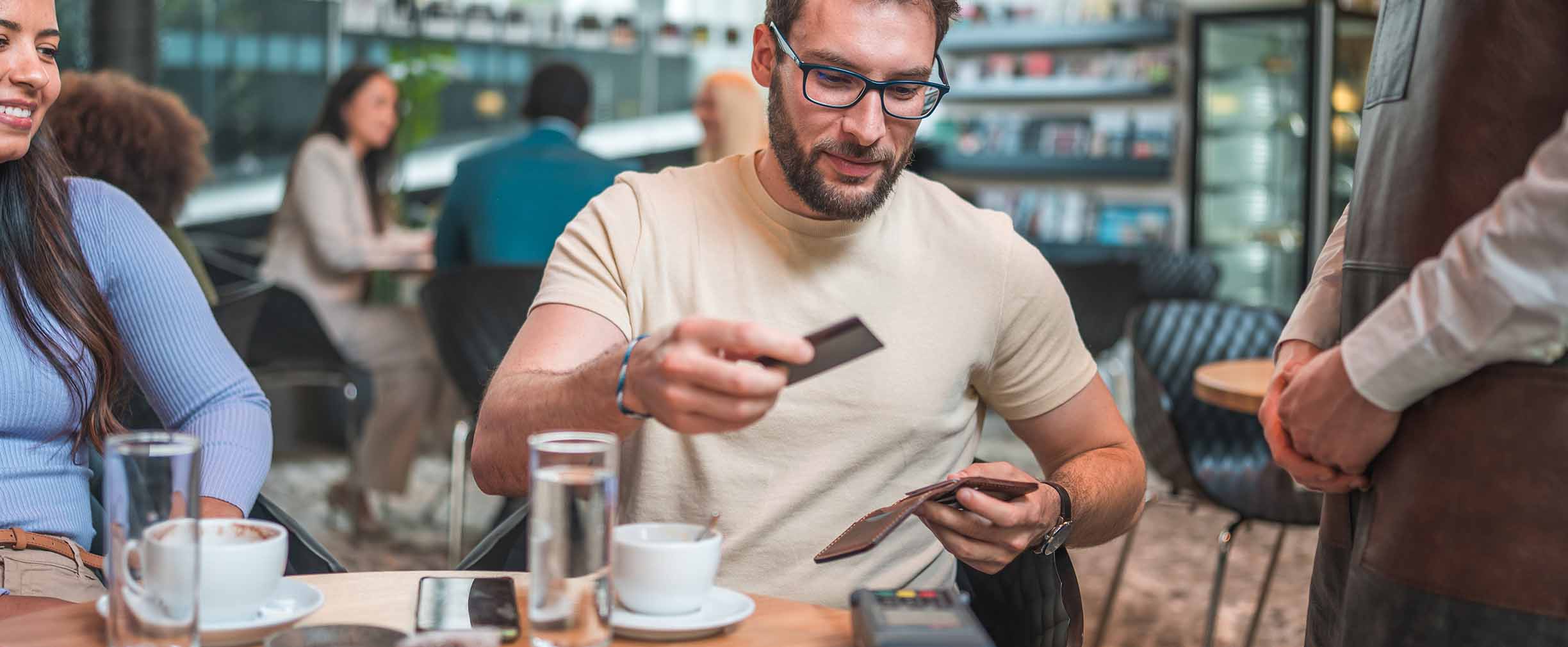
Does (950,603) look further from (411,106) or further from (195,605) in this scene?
(411,106)

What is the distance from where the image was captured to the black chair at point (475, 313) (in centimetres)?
331

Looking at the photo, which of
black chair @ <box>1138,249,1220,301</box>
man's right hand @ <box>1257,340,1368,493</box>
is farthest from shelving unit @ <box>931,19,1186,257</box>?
man's right hand @ <box>1257,340,1368,493</box>

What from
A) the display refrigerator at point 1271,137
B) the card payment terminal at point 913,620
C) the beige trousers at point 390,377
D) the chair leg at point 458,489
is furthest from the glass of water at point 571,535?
the display refrigerator at point 1271,137

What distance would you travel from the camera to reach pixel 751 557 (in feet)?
5.38

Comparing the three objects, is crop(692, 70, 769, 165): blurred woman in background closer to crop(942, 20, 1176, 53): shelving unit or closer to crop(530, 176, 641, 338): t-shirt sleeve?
crop(530, 176, 641, 338): t-shirt sleeve

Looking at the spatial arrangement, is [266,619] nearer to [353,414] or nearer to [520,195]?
[520,195]

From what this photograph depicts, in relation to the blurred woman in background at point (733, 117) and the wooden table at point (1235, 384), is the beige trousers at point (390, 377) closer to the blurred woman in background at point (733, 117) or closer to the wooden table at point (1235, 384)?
the blurred woman in background at point (733, 117)

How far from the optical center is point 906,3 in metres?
1.68

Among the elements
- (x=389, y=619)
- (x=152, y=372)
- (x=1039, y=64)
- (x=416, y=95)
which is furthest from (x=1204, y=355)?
(x=1039, y=64)

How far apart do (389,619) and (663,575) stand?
234 millimetres

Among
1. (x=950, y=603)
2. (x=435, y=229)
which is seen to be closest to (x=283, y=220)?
(x=435, y=229)

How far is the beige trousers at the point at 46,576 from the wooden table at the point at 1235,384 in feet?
6.30

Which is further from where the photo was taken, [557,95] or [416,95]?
[416,95]

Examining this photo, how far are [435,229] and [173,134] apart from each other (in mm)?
1394
